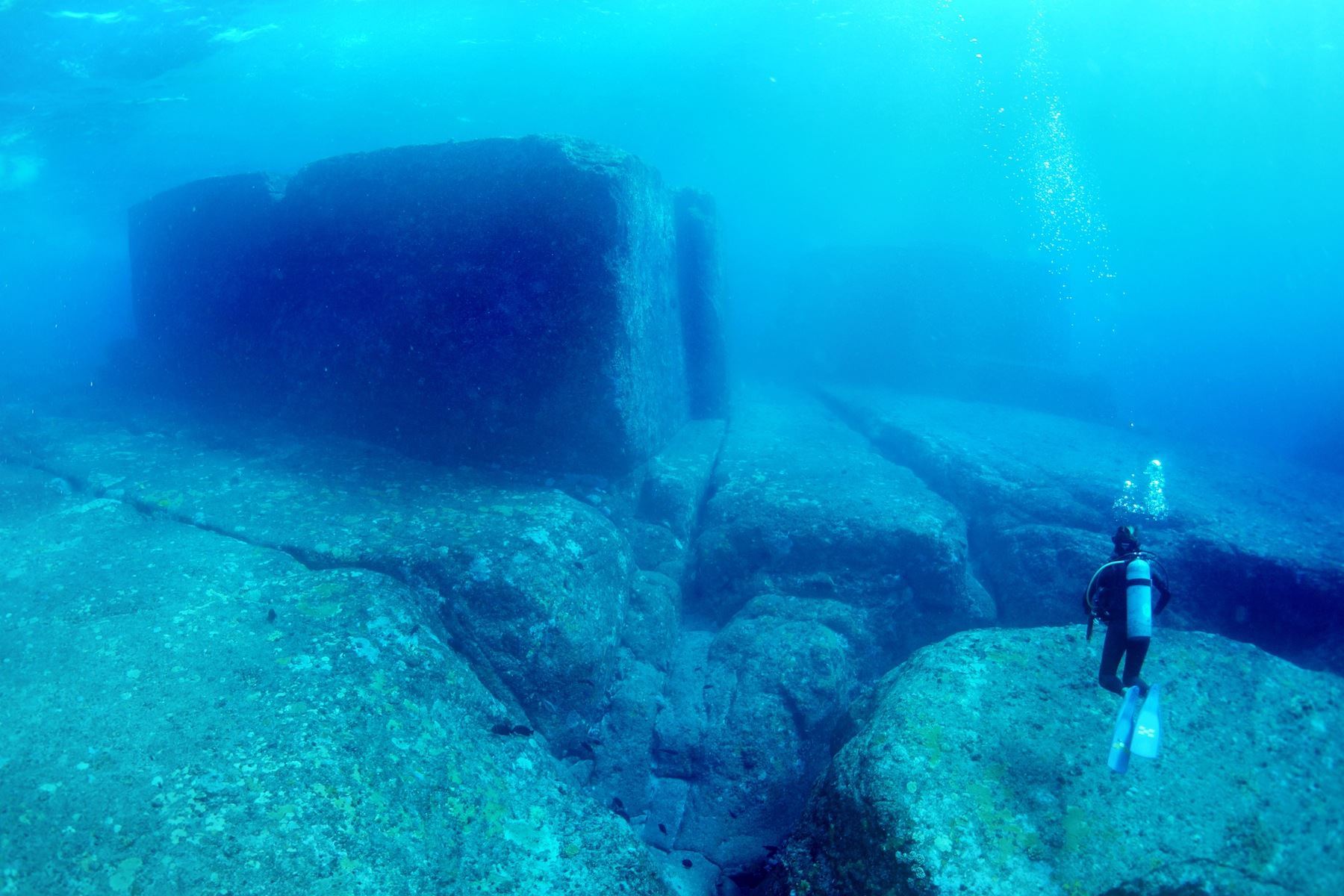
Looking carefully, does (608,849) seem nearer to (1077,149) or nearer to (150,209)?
(150,209)

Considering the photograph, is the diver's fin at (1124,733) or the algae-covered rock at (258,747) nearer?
the algae-covered rock at (258,747)

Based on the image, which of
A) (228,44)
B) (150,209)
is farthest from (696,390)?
(228,44)

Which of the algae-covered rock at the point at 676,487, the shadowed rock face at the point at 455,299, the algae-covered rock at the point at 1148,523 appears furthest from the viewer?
the algae-covered rock at the point at 676,487

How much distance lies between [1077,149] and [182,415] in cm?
5019

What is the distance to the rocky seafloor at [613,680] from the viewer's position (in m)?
2.69

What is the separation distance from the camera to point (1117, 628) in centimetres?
360

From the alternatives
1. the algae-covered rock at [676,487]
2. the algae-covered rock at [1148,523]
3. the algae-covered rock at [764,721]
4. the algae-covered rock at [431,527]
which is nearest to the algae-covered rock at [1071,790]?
the algae-covered rock at [764,721]

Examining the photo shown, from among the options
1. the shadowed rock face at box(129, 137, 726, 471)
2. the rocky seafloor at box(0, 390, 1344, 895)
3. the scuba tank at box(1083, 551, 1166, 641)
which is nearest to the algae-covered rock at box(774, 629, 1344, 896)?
the rocky seafloor at box(0, 390, 1344, 895)

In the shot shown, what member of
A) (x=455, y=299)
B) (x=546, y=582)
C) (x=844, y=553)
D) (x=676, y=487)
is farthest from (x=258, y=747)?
(x=844, y=553)

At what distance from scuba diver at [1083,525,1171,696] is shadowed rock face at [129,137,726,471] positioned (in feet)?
13.7

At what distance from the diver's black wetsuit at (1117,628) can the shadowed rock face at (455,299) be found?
4192 millimetres

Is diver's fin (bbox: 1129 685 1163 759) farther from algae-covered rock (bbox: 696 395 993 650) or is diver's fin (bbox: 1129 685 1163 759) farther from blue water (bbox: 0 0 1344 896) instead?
algae-covered rock (bbox: 696 395 993 650)

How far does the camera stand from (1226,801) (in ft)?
9.64

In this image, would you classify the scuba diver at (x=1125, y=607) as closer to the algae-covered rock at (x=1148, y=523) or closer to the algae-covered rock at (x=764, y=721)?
the algae-covered rock at (x=764, y=721)
